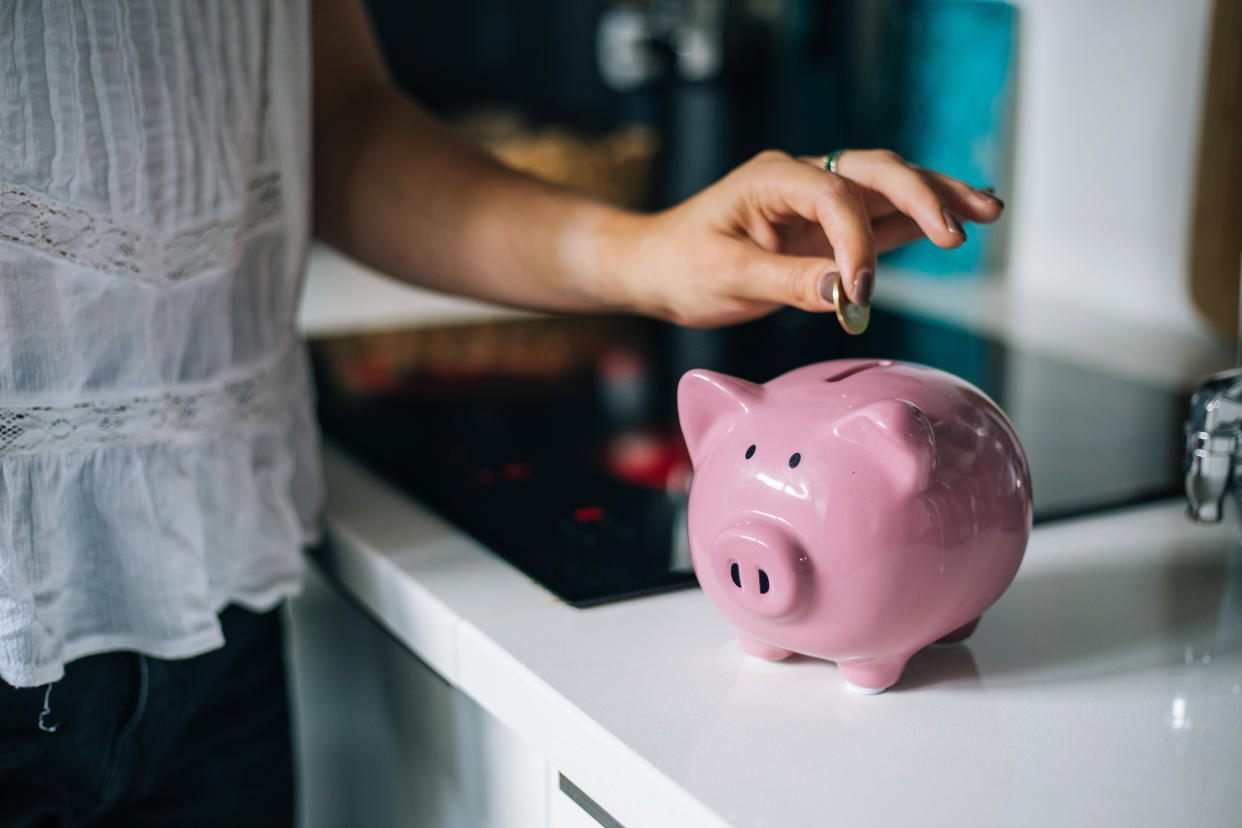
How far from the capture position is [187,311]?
57 cm

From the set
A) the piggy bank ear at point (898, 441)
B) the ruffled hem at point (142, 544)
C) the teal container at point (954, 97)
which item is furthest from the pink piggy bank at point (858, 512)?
the teal container at point (954, 97)

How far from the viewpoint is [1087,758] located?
423 mm

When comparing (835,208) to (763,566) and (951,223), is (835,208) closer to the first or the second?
(951,223)

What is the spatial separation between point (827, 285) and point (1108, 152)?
0.70m

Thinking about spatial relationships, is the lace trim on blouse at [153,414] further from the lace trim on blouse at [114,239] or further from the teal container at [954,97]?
the teal container at [954,97]

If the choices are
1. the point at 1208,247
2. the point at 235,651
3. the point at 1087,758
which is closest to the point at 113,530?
the point at 235,651

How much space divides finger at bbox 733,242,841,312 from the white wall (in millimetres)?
616

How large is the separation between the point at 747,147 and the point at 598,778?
0.98 meters

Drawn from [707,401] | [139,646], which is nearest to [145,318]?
[139,646]

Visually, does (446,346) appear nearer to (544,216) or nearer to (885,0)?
(544,216)

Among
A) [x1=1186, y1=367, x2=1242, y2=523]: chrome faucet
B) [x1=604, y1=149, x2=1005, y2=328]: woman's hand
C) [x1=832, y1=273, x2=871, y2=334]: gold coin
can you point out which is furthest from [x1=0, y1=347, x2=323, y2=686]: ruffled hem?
[x1=1186, y1=367, x2=1242, y2=523]: chrome faucet

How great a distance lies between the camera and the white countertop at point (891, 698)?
400 mm

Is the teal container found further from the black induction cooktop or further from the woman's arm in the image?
the woman's arm

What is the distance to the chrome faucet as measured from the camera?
56cm
